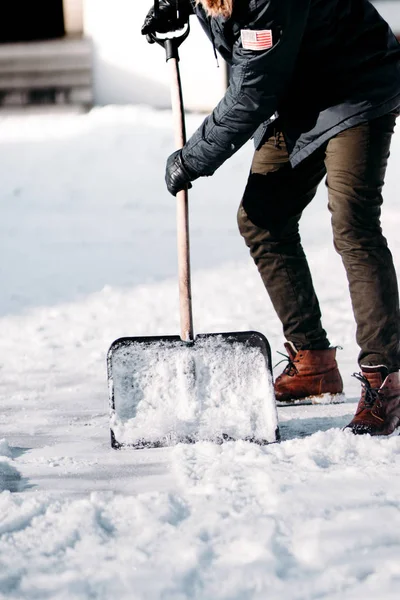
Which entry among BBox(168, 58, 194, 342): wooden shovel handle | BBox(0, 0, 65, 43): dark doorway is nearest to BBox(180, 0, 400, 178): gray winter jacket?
BBox(168, 58, 194, 342): wooden shovel handle

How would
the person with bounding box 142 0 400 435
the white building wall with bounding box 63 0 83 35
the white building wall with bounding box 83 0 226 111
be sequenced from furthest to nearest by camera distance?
the white building wall with bounding box 63 0 83 35 → the white building wall with bounding box 83 0 226 111 → the person with bounding box 142 0 400 435

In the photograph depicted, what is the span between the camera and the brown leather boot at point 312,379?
11.3 feet

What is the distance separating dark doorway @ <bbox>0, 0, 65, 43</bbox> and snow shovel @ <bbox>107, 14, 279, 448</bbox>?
8.95m

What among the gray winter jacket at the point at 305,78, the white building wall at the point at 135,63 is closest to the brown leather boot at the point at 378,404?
the gray winter jacket at the point at 305,78

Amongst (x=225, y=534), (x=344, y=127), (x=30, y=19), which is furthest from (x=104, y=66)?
(x=225, y=534)

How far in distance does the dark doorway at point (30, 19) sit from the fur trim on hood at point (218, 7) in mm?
8897

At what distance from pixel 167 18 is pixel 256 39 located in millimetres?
691

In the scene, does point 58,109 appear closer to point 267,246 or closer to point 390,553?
point 267,246

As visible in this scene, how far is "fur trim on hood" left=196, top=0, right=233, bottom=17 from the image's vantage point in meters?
2.65

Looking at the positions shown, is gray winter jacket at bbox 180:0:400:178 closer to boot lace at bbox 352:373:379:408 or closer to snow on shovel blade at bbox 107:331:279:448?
snow on shovel blade at bbox 107:331:279:448

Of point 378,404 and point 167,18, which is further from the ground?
point 167,18

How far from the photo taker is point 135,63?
912cm

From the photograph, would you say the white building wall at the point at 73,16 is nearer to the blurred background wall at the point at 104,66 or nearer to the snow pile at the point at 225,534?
the blurred background wall at the point at 104,66

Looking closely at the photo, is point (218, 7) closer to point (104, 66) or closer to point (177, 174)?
point (177, 174)
